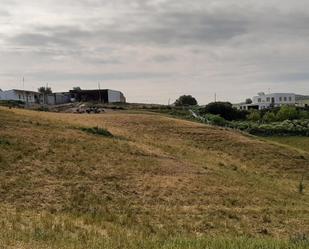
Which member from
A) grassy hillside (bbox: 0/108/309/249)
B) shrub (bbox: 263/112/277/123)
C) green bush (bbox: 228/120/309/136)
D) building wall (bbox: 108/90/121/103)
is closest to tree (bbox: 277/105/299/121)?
shrub (bbox: 263/112/277/123)

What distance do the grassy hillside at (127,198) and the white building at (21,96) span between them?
70.2 metres

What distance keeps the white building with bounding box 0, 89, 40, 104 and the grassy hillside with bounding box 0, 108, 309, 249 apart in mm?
70218

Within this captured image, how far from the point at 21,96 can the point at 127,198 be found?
9222cm

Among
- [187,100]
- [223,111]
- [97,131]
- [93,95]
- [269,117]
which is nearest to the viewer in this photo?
[97,131]

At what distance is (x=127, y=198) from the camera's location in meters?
21.5

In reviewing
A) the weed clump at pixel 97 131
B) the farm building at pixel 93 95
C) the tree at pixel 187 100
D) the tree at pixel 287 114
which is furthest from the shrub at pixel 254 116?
the weed clump at pixel 97 131

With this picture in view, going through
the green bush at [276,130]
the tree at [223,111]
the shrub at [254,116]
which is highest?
the tree at [223,111]

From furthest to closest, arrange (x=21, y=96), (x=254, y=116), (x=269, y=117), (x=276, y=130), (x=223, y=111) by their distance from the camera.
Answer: (x=21, y=96)
(x=254, y=116)
(x=269, y=117)
(x=223, y=111)
(x=276, y=130)

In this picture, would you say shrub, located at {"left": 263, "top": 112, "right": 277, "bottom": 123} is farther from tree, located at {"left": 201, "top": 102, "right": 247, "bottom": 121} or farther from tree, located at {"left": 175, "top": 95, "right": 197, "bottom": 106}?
tree, located at {"left": 175, "top": 95, "right": 197, "bottom": 106}

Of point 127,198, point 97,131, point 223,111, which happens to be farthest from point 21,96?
point 127,198

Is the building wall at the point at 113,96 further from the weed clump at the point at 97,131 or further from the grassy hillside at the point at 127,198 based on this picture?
the grassy hillside at the point at 127,198

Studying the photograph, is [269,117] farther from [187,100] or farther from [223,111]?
[187,100]

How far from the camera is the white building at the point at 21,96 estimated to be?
107 meters

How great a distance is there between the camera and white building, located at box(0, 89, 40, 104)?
10669cm
